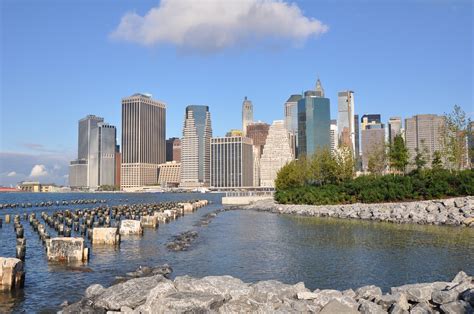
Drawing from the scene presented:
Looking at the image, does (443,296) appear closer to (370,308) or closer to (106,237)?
(370,308)

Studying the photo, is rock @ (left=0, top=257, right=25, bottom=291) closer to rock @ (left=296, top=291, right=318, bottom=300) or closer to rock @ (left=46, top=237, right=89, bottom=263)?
rock @ (left=46, top=237, right=89, bottom=263)

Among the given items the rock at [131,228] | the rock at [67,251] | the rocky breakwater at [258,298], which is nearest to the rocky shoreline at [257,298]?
the rocky breakwater at [258,298]

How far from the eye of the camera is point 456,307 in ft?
39.8

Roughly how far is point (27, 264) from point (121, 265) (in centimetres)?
537

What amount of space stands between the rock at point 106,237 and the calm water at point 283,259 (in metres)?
0.82

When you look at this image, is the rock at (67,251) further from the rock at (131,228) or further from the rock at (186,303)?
the rock at (131,228)

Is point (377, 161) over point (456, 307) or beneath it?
over

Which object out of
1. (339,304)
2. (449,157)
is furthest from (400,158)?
(339,304)

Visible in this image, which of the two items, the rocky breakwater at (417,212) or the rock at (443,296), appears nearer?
the rock at (443,296)

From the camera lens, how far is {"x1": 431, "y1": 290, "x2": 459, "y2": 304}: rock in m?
12.9

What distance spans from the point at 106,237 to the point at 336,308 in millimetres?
22619

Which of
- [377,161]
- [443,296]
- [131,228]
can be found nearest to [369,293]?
[443,296]

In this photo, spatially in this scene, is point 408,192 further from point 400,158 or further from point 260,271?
point 260,271

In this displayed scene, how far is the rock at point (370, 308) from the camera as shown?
40.7ft
